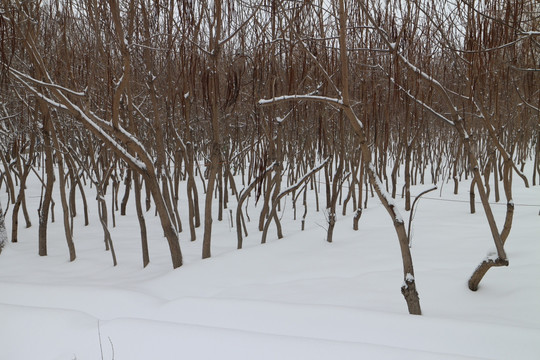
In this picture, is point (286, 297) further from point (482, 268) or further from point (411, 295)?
point (482, 268)

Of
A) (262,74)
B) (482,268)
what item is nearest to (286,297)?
(482,268)

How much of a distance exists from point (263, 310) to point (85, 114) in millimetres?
1964

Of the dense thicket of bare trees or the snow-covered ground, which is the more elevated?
the dense thicket of bare trees

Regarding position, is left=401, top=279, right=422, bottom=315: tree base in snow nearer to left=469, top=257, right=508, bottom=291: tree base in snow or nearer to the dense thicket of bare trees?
the dense thicket of bare trees

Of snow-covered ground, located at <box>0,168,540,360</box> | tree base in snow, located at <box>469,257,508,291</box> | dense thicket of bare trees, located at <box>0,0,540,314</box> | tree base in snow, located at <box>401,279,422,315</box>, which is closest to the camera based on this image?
snow-covered ground, located at <box>0,168,540,360</box>

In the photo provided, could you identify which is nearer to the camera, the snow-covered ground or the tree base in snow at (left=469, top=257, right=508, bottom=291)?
the snow-covered ground

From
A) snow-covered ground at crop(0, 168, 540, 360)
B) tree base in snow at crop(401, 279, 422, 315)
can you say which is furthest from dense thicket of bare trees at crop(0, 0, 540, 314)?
snow-covered ground at crop(0, 168, 540, 360)

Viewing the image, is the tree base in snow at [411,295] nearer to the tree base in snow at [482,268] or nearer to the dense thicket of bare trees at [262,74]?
the dense thicket of bare trees at [262,74]

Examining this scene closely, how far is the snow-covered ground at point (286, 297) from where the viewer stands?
1763 millimetres

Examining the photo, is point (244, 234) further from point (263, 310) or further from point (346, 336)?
point (346, 336)

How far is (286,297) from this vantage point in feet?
9.45

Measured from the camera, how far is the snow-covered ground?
176cm

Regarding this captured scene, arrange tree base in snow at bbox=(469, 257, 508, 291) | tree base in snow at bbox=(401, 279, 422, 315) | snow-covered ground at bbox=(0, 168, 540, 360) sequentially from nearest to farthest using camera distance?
snow-covered ground at bbox=(0, 168, 540, 360) → tree base in snow at bbox=(401, 279, 422, 315) → tree base in snow at bbox=(469, 257, 508, 291)

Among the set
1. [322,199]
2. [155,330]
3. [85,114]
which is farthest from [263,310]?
[322,199]
